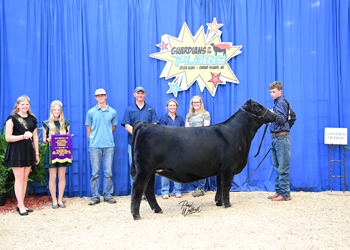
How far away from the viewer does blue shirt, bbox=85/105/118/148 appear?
4754 mm

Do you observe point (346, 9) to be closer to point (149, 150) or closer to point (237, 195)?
point (237, 195)

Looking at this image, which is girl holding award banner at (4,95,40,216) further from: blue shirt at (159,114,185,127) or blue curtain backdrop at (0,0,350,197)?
blue shirt at (159,114,185,127)

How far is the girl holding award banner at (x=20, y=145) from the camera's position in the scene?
157 inches

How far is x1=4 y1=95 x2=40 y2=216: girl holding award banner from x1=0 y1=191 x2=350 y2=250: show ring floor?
509mm

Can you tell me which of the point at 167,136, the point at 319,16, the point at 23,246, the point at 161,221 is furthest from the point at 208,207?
the point at 319,16

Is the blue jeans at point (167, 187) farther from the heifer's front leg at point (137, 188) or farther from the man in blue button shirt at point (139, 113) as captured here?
the heifer's front leg at point (137, 188)

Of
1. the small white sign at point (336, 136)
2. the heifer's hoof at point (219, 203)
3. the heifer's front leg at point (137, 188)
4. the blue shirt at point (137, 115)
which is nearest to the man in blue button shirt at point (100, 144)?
the blue shirt at point (137, 115)

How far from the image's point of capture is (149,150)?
359 centimetres

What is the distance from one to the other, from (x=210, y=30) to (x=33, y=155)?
12.8 feet

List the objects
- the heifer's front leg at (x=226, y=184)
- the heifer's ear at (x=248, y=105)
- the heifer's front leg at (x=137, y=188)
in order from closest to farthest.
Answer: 1. the heifer's front leg at (x=137, y=188)
2. the heifer's front leg at (x=226, y=184)
3. the heifer's ear at (x=248, y=105)

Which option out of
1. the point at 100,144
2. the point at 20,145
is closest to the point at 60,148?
the point at 20,145

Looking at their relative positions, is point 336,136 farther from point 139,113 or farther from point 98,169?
point 98,169

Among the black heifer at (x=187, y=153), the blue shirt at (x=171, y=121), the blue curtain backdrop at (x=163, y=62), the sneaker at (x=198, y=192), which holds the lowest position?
the sneaker at (x=198, y=192)

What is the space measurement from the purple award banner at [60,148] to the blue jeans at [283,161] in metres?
3.28
